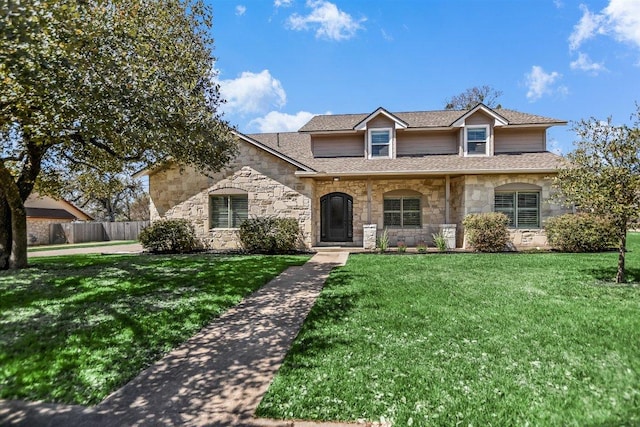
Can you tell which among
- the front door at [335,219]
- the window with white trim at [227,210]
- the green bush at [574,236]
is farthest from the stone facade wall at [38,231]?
the green bush at [574,236]

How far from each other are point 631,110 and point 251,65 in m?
12.2

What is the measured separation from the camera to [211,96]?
33.1ft

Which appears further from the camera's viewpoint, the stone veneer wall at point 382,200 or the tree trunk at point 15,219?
the stone veneer wall at point 382,200

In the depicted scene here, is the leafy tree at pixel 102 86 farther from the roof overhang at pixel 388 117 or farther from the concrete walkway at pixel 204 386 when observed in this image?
the roof overhang at pixel 388 117

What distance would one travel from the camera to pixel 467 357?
3.81 meters

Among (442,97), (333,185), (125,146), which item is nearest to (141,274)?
(125,146)

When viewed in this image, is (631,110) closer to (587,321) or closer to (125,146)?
(587,321)

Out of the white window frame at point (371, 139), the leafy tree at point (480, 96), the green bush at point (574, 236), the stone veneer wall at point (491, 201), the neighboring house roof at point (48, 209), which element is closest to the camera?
the green bush at point (574, 236)

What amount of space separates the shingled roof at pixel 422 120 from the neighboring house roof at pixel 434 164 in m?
1.36

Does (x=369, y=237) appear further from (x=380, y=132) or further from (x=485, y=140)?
(x=485, y=140)

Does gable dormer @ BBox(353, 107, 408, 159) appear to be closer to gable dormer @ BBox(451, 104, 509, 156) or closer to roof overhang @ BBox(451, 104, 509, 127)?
roof overhang @ BBox(451, 104, 509, 127)

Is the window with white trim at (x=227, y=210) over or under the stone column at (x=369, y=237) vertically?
over

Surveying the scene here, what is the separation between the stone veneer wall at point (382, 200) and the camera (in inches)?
583

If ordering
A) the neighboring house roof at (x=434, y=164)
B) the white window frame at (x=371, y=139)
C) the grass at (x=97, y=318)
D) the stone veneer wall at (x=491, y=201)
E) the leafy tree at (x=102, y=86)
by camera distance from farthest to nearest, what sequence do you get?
the white window frame at (x=371, y=139) < the stone veneer wall at (x=491, y=201) < the neighboring house roof at (x=434, y=164) < the leafy tree at (x=102, y=86) < the grass at (x=97, y=318)
